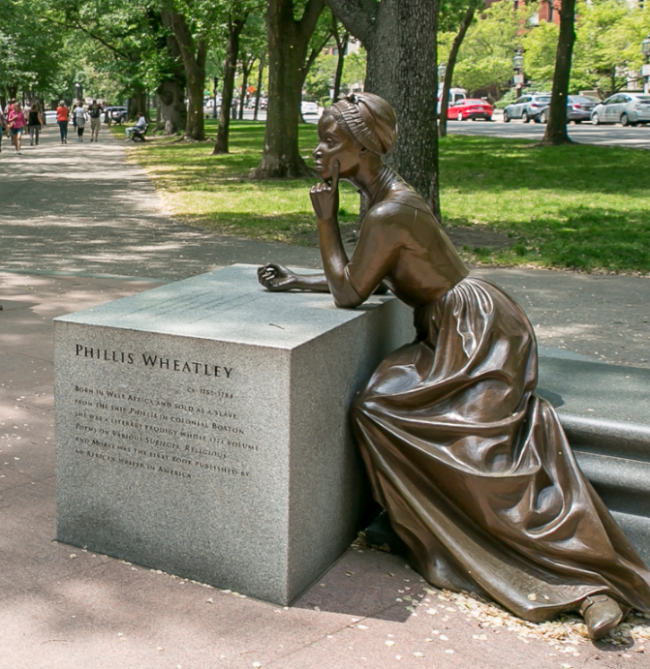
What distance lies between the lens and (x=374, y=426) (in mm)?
3859

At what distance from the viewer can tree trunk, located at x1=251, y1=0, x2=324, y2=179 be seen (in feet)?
64.6

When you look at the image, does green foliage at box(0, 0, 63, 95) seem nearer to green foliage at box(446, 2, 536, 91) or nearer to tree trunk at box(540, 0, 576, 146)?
tree trunk at box(540, 0, 576, 146)

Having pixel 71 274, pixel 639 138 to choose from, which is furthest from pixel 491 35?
pixel 71 274

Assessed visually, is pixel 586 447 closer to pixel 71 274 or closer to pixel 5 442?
pixel 5 442

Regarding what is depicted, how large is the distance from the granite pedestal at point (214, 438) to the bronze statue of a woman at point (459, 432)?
0.24 metres

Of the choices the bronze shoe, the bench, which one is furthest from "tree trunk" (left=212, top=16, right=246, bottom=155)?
the bronze shoe

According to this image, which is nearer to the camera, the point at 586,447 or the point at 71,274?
the point at 586,447

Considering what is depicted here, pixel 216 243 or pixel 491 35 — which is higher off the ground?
pixel 491 35

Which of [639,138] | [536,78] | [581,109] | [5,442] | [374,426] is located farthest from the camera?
[536,78]

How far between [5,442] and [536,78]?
73.0m

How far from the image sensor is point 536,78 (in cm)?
7275

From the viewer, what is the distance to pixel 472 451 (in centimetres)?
373

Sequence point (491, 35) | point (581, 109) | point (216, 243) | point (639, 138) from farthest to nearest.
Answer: point (491, 35) < point (581, 109) < point (639, 138) < point (216, 243)

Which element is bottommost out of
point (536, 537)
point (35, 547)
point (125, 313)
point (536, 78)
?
point (35, 547)
